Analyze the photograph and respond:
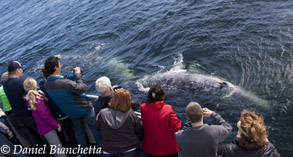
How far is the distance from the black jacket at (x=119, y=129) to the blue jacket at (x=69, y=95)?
1.15 metres

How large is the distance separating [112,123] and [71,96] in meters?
1.56

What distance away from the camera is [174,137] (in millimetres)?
5145

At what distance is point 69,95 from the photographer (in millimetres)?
5902

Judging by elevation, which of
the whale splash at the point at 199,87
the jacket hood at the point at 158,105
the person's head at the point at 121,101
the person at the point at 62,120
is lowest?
the whale splash at the point at 199,87

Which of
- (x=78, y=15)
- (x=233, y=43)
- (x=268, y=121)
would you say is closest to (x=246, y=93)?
(x=268, y=121)

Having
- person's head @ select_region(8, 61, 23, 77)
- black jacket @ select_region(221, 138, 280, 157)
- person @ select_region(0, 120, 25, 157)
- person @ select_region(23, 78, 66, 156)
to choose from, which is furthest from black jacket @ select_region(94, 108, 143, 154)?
person @ select_region(0, 120, 25, 157)

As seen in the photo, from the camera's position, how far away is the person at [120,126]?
16.4ft

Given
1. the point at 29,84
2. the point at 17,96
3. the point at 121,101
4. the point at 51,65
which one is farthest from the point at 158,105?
the point at 17,96

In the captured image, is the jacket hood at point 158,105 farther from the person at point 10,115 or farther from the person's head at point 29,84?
the person at point 10,115

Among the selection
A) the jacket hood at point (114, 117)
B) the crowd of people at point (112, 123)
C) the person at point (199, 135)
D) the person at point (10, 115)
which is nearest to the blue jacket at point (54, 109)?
the crowd of people at point (112, 123)

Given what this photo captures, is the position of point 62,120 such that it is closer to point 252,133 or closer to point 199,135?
point 199,135

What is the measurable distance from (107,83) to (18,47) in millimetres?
21265

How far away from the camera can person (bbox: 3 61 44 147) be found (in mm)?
6113

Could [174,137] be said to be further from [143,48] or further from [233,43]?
[143,48]
